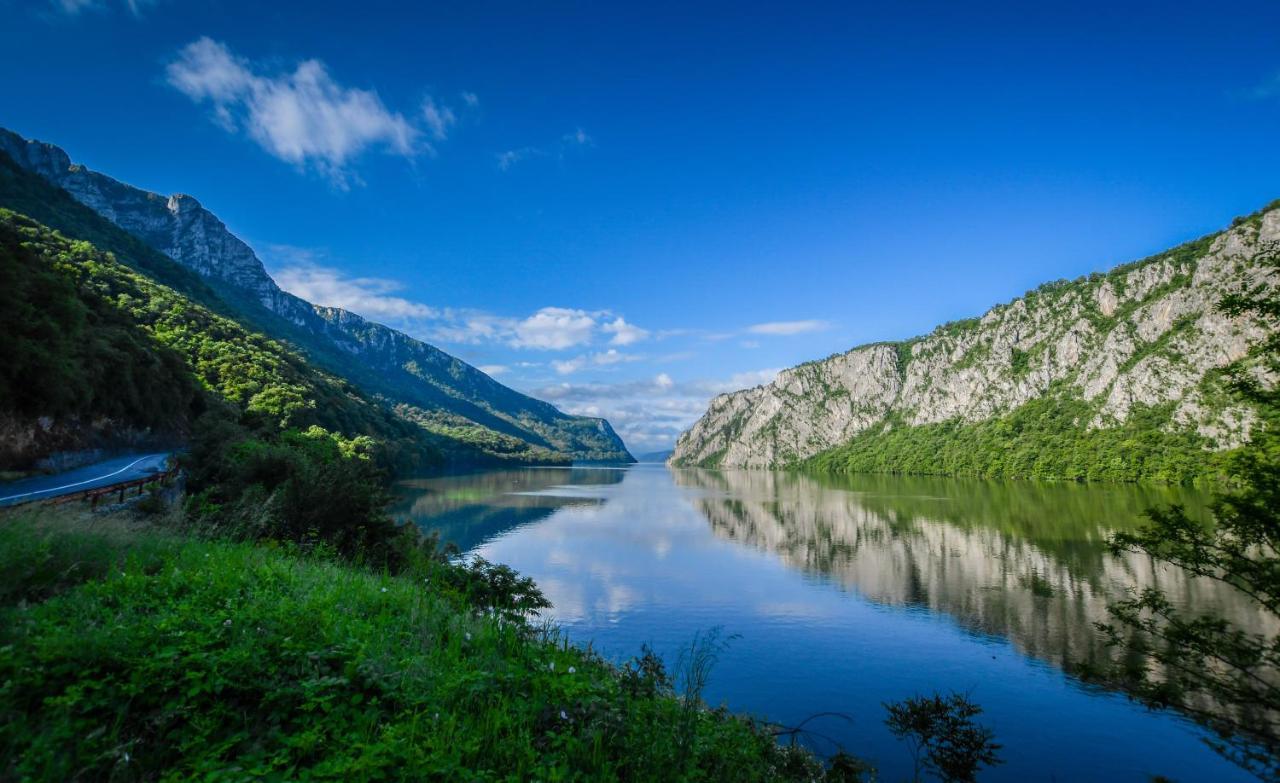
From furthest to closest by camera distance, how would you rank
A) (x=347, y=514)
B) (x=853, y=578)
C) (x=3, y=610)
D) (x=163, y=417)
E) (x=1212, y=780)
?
(x=163, y=417)
(x=853, y=578)
(x=347, y=514)
(x=1212, y=780)
(x=3, y=610)

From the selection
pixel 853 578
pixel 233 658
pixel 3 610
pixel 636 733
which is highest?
pixel 3 610

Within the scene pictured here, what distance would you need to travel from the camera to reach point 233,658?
5.84 m

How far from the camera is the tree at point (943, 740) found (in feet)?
49.0

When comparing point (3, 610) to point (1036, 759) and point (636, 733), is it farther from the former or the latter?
point (1036, 759)

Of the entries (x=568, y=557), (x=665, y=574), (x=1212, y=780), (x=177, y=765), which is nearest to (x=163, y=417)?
(x=568, y=557)

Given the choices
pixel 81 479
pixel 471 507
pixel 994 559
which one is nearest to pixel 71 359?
pixel 81 479

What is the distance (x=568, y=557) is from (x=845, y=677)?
1087 inches

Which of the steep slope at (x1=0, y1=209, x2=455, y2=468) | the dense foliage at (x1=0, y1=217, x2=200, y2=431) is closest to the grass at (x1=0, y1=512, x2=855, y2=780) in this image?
the dense foliage at (x1=0, y1=217, x2=200, y2=431)

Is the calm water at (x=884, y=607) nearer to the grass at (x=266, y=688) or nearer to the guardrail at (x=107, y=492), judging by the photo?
the grass at (x=266, y=688)

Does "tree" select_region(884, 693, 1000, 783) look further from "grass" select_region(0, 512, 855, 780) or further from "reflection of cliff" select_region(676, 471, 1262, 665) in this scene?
"reflection of cliff" select_region(676, 471, 1262, 665)

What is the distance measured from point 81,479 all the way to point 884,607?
139ft

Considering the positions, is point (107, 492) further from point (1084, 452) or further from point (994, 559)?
point (1084, 452)

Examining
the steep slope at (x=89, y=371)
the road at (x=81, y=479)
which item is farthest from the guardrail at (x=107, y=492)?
the steep slope at (x=89, y=371)

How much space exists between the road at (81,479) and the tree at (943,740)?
91.9 ft
